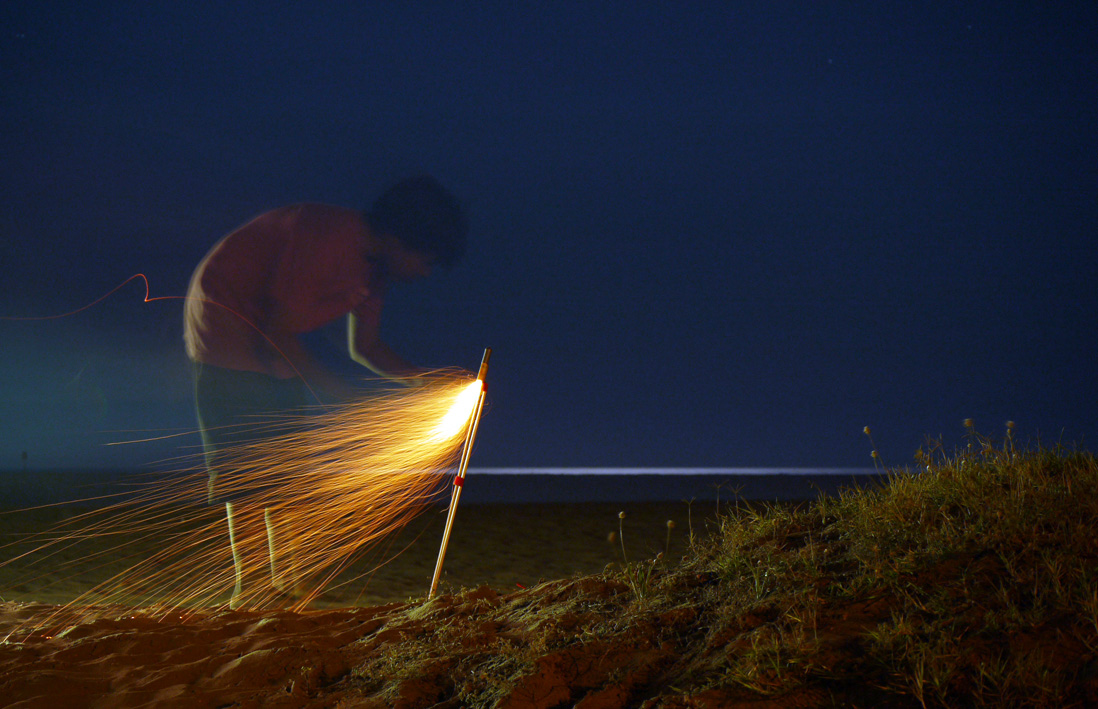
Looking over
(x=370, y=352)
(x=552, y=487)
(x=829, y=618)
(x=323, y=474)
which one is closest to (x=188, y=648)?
(x=323, y=474)

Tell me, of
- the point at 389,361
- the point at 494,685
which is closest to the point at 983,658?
the point at 494,685

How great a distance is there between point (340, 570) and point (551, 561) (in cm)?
204

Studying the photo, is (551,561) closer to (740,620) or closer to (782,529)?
(782,529)

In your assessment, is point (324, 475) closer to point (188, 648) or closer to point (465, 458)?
point (465, 458)

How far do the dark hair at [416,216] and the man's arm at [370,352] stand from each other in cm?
59

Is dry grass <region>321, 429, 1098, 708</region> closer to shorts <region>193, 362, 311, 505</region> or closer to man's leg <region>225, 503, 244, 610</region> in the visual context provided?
man's leg <region>225, 503, 244, 610</region>

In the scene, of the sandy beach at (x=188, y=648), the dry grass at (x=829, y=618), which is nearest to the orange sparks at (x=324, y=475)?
the sandy beach at (x=188, y=648)

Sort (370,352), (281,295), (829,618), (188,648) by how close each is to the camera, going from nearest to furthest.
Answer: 1. (829,618)
2. (188,648)
3. (281,295)
4. (370,352)

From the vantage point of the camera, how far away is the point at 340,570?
6.55 m

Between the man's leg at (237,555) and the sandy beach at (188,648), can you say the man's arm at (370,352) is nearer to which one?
the man's leg at (237,555)

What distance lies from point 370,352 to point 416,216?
0.90 m

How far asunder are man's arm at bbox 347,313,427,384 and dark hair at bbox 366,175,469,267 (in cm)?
59

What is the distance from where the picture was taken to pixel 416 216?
4.25m

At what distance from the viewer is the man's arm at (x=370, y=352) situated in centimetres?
444
